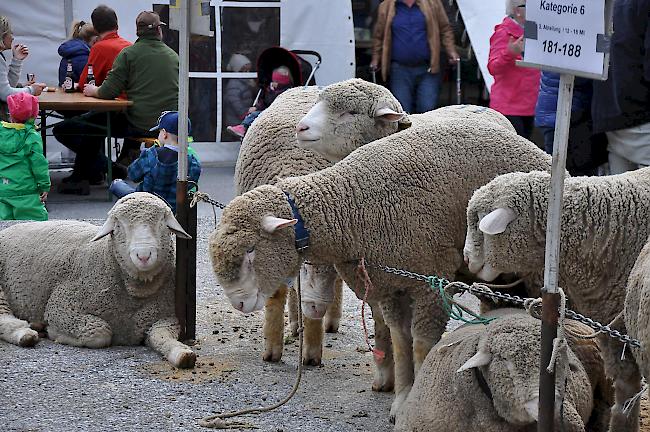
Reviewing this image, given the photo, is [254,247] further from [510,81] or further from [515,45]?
[510,81]

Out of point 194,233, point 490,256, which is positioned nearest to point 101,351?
point 194,233

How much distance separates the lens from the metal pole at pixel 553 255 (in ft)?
10.3

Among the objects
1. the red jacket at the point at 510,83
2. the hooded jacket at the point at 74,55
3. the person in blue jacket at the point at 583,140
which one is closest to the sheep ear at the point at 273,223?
the person in blue jacket at the point at 583,140

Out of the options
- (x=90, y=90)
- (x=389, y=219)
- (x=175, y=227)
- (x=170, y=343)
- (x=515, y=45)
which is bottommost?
(x=170, y=343)

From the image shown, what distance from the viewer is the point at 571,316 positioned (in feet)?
11.0

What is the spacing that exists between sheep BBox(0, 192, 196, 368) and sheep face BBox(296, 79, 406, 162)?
106cm

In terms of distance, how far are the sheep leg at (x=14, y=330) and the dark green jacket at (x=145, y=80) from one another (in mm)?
4269

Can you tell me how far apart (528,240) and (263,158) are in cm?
181

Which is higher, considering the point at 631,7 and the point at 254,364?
the point at 631,7

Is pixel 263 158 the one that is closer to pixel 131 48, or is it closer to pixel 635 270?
pixel 635 270

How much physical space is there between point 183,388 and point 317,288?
2.80ft

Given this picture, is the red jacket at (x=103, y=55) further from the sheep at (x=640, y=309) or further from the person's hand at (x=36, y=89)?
the sheep at (x=640, y=309)

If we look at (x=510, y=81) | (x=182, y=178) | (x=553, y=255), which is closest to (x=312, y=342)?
(x=182, y=178)

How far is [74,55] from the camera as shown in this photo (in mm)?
10633
